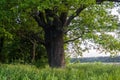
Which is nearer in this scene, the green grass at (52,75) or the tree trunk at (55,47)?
the green grass at (52,75)

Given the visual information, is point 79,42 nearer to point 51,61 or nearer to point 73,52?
point 73,52

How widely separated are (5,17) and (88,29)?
903 cm

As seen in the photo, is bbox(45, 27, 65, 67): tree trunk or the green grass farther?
bbox(45, 27, 65, 67): tree trunk

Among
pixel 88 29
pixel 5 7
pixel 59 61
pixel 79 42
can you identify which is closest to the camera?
pixel 5 7

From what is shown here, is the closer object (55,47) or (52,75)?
(52,75)

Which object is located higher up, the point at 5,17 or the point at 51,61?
the point at 5,17

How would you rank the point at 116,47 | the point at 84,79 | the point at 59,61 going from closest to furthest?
the point at 84,79
the point at 59,61
the point at 116,47

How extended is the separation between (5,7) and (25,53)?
46.3ft

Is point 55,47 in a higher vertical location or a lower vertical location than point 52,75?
higher

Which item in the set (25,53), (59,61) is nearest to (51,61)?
(59,61)

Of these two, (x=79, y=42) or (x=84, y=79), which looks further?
(x=79, y=42)

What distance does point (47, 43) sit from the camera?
25312 mm

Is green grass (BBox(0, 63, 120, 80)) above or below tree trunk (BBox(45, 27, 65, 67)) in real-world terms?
below

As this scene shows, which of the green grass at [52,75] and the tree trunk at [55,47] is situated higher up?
the tree trunk at [55,47]
